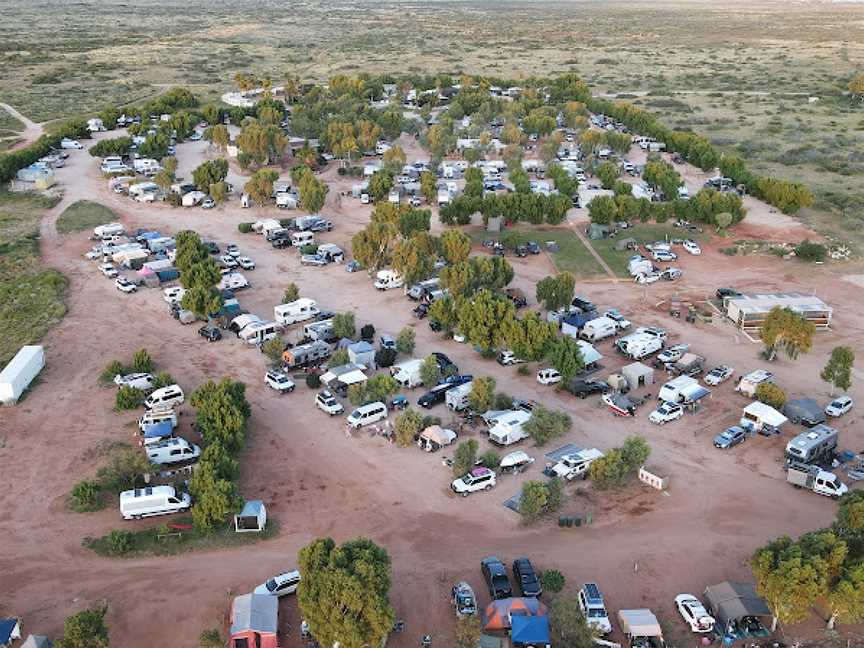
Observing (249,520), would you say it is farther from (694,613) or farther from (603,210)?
(603,210)

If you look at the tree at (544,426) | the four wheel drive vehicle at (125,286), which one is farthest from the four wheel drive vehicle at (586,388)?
the four wheel drive vehicle at (125,286)

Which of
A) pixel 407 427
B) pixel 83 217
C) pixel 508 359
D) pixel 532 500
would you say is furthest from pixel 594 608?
pixel 83 217

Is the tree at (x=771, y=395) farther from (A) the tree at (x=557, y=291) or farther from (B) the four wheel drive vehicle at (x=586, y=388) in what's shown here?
(A) the tree at (x=557, y=291)

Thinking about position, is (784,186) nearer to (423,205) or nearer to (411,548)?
(423,205)

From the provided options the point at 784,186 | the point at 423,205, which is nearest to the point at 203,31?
the point at 423,205

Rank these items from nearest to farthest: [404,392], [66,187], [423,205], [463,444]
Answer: [463,444] < [404,392] < [423,205] < [66,187]

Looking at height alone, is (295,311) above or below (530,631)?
below

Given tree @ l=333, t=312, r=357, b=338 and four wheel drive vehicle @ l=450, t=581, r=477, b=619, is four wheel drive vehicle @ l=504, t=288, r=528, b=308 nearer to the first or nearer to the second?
tree @ l=333, t=312, r=357, b=338
